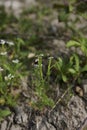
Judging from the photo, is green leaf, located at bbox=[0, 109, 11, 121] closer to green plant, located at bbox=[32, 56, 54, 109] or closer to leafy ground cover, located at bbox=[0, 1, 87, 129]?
leafy ground cover, located at bbox=[0, 1, 87, 129]

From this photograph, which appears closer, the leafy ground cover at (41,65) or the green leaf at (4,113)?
the green leaf at (4,113)

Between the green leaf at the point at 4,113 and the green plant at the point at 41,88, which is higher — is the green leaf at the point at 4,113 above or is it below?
below

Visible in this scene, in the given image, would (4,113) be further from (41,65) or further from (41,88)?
(41,65)

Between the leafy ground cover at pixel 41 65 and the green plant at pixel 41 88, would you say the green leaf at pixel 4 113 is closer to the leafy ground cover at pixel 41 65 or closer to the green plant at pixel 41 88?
the leafy ground cover at pixel 41 65

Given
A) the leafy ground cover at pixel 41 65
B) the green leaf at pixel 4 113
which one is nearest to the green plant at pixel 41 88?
the leafy ground cover at pixel 41 65

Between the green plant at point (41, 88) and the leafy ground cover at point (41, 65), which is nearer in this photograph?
the green plant at point (41, 88)

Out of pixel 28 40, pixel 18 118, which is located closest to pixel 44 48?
pixel 28 40

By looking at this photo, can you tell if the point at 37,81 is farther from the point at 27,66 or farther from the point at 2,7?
the point at 2,7

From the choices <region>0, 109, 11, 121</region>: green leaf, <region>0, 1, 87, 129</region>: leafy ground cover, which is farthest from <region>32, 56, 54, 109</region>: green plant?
<region>0, 109, 11, 121</region>: green leaf
